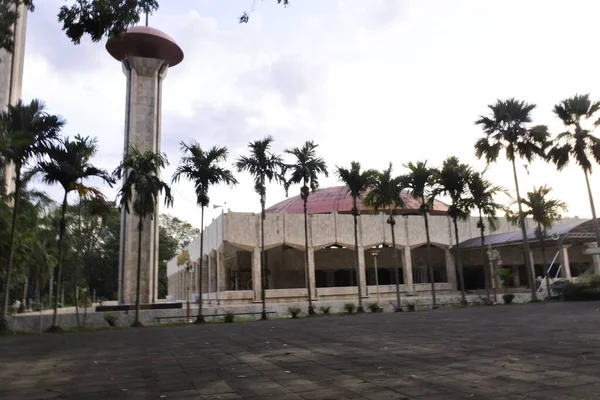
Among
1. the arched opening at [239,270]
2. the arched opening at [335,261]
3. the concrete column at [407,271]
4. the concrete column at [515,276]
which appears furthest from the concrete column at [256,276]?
the concrete column at [515,276]

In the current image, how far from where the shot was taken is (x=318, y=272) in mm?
52406

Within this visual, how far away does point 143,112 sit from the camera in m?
33.3

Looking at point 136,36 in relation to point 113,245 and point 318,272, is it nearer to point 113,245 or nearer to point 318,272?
point 318,272

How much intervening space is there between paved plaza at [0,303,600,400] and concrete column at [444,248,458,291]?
34146 millimetres

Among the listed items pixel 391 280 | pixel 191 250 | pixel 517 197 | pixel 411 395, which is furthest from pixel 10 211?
pixel 391 280

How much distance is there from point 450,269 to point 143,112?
106ft

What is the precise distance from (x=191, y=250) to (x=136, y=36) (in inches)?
1089

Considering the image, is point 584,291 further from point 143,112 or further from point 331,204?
point 331,204

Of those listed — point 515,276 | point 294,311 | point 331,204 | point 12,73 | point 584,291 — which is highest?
point 12,73

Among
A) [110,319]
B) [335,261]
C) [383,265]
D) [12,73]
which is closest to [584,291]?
[383,265]

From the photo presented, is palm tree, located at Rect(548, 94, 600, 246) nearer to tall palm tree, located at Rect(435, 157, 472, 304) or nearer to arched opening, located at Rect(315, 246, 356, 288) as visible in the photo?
tall palm tree, located at Rect(435, 157, 472, 304)

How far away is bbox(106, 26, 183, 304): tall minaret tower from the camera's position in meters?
32.1

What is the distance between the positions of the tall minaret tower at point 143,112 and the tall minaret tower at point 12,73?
563 centimetres

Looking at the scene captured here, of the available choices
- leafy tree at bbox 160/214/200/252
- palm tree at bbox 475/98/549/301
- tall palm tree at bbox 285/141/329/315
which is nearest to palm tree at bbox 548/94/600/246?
palm tree at bbox 475/98/549/301
